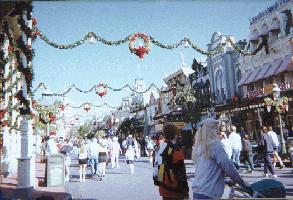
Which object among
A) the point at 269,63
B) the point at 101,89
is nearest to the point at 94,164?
the point at 101,89

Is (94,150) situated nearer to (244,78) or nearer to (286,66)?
(286,66)

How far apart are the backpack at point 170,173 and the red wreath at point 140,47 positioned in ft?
31.4

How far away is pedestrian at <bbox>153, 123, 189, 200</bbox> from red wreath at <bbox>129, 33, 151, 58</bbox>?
9.52 meters

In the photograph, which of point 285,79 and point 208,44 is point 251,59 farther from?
point 208,44

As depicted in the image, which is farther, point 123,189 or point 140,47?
point 140,47

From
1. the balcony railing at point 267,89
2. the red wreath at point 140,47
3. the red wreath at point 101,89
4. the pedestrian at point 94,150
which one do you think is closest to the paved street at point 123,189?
the pedestrian at point 94,150

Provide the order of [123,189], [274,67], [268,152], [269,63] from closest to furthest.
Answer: [123,189] → [268,152] → [274,67] → [269,63]

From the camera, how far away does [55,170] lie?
1268 centimetres

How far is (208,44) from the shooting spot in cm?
3966

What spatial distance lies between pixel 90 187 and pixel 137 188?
196cm

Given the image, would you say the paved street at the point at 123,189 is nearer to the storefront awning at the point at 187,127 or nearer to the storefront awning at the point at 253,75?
the storefront awning at the point at 253,75

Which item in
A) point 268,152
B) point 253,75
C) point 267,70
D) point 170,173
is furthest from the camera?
point 253,75

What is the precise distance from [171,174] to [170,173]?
0.7 inches

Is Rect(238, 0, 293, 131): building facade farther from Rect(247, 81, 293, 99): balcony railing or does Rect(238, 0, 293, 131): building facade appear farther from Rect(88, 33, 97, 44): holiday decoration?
Rect(88, 33, 97, 44): holiday decoration
